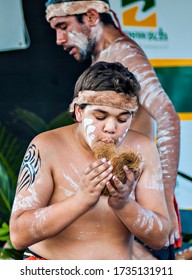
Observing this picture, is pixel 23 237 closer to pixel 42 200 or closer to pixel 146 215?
pixel 42 200

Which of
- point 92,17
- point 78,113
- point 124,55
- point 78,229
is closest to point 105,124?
point 78,113

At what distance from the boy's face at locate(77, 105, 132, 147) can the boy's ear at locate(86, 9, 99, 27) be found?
0.91 metres

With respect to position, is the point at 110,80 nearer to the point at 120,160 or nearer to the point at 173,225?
the point at 120,160

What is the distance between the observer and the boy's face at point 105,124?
11.0 feet

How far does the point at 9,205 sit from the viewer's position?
13.6ft

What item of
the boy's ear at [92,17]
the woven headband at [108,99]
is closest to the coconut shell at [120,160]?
the woven headband at [108,99]

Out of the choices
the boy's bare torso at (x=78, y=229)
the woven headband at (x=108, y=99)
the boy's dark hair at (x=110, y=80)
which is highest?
the boy's dark hair at (x=110, y=80)

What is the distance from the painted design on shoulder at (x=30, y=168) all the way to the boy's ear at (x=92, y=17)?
1.08 meters

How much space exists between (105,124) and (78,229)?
0.59 metres

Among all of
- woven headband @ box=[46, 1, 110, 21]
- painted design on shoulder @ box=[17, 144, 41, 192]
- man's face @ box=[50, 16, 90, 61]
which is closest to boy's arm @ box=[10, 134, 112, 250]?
painted design on shoulder @ box=[17, 144, 41, 192]

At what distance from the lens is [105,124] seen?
337 centimetres

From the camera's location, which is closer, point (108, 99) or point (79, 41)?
point (108, 99)

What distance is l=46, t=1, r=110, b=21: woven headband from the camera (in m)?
4.09

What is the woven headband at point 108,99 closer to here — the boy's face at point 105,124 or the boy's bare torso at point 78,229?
the boy's face at point 105,124
